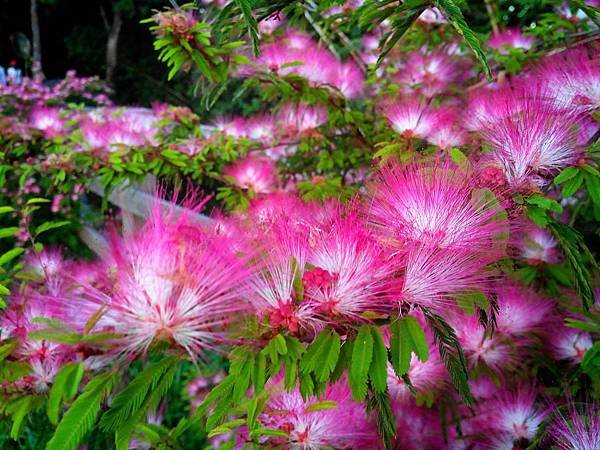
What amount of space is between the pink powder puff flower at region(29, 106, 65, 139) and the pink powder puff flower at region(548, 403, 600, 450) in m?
2.79

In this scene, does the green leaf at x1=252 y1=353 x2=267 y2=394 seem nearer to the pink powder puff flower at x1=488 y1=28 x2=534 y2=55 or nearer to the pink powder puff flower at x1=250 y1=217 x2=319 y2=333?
the pink powder puff flower at x1=250 y1=217 x2=319 y2=333

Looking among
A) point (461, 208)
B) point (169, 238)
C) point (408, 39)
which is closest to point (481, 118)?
point (461, 208)

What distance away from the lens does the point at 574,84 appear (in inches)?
55.2

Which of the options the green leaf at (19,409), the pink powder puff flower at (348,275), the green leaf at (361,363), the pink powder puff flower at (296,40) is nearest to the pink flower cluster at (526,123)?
the pink powder puff flower at (348,275)

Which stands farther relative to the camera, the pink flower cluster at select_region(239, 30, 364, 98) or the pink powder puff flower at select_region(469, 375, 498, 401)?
the pink flower cluster at select_region(239, 30, 364, 98)

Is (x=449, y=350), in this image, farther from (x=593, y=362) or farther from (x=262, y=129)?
(x=262, y=129)

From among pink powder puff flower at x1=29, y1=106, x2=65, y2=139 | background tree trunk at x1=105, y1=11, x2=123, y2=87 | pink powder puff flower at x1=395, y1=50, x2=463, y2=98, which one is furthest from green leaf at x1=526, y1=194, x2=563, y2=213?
background tree trunk at x1=105, y1=11, x2=123, y2=87

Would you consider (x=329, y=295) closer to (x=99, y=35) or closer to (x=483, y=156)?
(x=483, y=156)

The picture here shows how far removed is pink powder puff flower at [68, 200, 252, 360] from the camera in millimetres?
722

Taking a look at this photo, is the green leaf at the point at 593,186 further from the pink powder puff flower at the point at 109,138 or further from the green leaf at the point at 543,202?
the pink powder puff flower at the point at 109,138

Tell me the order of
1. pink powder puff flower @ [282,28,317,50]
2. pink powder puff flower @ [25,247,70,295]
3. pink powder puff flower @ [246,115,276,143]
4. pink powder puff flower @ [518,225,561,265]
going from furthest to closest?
pink powder puff flower @ [246,115,276,143], pink powder puff flower @ [282,28,317,50], pink powder puff flower @ [518,225,561,265], pink powder puff flower @ [25,247,70,295]

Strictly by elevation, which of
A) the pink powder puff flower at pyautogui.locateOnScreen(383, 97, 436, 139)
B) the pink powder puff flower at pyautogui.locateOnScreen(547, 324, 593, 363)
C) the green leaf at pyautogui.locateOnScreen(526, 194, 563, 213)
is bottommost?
the pink powder puff flower at pyautogui.locateOnScreen(547, 324, 593, 363)

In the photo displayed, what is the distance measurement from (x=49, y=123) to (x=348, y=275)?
116 inches

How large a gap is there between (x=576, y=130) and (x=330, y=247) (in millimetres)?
706
